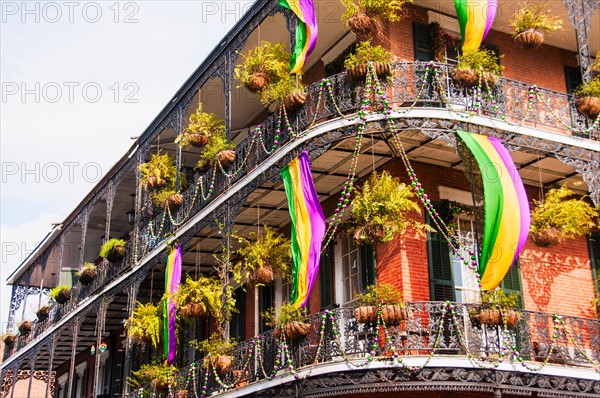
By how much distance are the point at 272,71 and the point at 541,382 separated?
21.3 feet

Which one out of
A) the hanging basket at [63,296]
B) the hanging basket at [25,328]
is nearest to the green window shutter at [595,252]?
the hanging basket at [63,296]

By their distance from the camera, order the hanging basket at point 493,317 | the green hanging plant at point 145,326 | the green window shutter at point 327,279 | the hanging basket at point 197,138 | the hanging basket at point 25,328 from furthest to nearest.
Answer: the hanging basket at point 25,328
the green hanging plant at point 145,326
the hanging basket at point 197,138
the green window shutter at point 327,279
the hanging basket at point 493,317

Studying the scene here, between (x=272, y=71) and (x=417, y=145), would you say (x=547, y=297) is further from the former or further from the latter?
(x=272, y=71)

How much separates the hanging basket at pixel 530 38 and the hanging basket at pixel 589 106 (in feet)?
3.63

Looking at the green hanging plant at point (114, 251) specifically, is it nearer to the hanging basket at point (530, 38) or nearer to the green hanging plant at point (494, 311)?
the green hanging plant at point (494, 311)

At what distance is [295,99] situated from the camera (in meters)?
12.8

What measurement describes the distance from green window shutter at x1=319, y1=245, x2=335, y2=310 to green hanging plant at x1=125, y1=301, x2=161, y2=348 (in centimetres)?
389

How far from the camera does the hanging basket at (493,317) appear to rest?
10.9 metres

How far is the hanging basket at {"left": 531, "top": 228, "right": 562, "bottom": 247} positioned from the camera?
12234 mm

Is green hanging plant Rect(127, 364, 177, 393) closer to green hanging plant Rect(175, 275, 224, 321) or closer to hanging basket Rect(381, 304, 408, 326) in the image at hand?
green hanging plant Rect(175, 275, 224, 321)

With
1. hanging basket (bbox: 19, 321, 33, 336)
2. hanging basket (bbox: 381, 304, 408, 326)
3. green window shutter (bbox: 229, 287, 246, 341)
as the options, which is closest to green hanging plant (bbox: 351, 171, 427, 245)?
hanging basket (bbox: 381, 304, 408, 326)

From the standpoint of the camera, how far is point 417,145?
12.6 m

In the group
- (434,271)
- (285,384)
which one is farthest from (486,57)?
(285,384)

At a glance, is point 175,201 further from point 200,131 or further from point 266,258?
point 266,258
